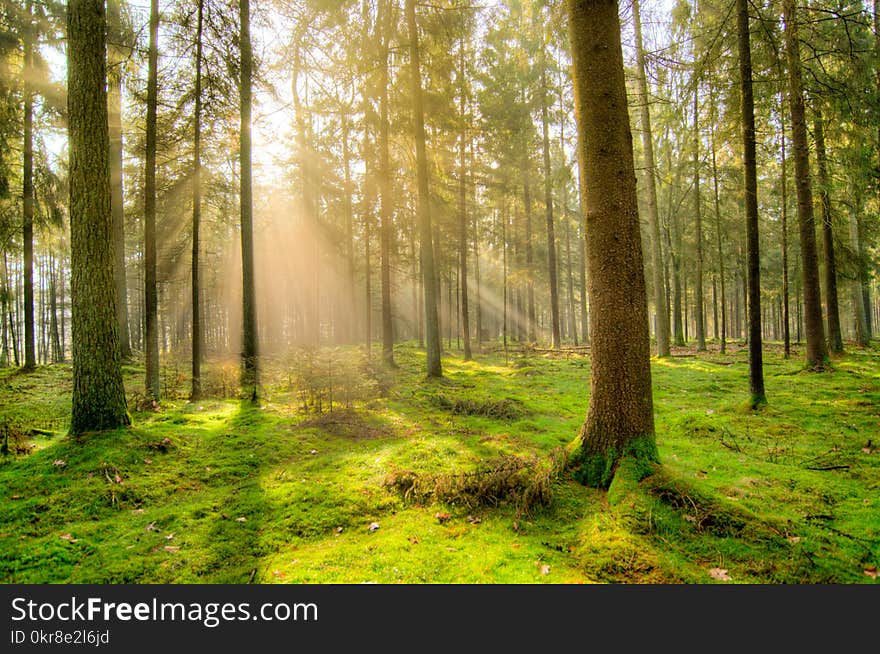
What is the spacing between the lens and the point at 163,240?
13648mm

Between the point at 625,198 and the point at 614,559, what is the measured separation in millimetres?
3228

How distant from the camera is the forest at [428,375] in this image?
3289 mm

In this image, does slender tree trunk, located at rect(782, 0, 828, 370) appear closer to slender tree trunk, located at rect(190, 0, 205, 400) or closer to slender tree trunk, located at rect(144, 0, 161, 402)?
slender tree trunk, located at rect(190, 0, 205, 400)

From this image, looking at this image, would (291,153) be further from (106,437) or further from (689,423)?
(689,423)

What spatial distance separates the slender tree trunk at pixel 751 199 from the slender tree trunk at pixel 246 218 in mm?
10550

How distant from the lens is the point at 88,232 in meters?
5.50

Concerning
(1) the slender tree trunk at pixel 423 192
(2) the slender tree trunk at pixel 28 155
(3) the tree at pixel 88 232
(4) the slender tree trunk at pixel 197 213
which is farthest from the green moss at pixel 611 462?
(2) the slender tree trunk at pixel 28 155

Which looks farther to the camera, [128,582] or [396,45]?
[396,45]

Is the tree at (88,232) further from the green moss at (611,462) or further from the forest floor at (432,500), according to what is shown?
the green moss at (611,462)

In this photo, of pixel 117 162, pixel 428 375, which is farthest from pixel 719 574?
pixel 117 162

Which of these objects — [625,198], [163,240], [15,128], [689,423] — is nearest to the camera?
[625,198]

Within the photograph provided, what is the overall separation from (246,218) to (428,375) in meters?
6.71
